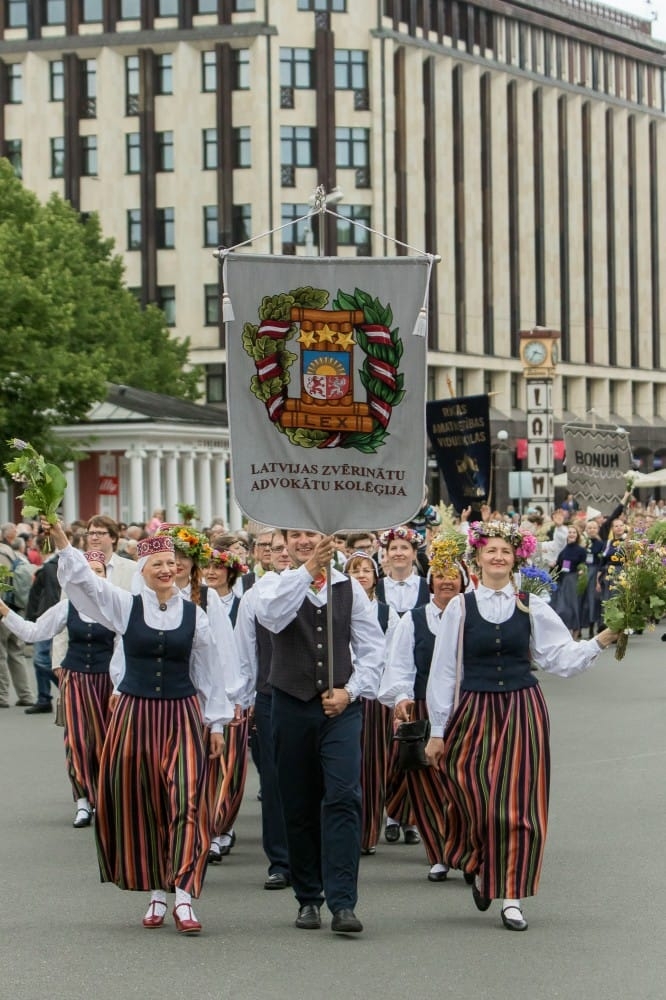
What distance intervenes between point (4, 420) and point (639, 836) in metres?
33.5

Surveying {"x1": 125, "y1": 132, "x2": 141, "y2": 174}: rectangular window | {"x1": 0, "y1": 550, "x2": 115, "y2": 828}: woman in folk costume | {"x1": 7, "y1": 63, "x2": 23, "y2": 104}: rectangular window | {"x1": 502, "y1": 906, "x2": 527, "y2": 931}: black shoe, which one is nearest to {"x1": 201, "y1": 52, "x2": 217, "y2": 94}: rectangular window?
{"x1": 125, "y1": 132, "x2": 141, "y2": 174}: rectangular window

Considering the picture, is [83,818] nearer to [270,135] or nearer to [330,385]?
[330,385]

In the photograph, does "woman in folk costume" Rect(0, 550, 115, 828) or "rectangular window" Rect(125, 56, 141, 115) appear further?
"rectangular window" Rect(125, 56, 141, 115)

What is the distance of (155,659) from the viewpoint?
9391 millimetres

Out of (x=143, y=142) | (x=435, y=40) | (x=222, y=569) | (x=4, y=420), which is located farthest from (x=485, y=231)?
(x=222, y=569)

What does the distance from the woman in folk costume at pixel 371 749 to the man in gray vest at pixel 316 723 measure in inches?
85.3

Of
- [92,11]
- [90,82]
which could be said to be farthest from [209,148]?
[92,11]

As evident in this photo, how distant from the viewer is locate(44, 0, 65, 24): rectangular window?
82.2 meters

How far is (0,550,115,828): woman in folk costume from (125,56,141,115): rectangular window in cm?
7081

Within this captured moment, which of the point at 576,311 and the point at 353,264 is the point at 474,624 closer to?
the point at 353,264

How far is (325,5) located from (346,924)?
247ft

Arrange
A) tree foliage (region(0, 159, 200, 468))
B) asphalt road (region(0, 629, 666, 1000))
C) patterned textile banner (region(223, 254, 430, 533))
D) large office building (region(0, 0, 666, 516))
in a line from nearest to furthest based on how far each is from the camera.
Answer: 1. asphalt road (region(0, 629, 666, 1000))
2. patterned textile banner (region(223, 254, 430, 533))
3. tree foliage (region(0, 159, 200, 468))
4. large office building (region(0, 0, 666, 516))

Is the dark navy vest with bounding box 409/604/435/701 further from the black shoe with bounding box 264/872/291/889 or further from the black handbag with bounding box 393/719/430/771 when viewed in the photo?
the black shoe with bounding box 264/872/291/889

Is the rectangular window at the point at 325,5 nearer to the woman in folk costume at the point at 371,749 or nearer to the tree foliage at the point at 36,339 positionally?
the tree foliage at the point at 36,339
